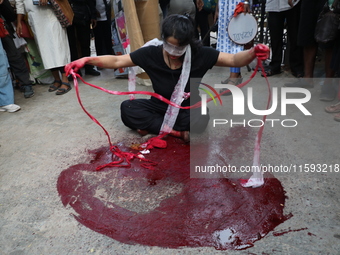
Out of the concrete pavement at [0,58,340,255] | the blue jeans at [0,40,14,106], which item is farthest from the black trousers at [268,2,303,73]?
the blue jeans at [0,40,14,106]

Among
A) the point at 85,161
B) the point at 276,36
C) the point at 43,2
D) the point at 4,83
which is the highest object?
the point at 43,2

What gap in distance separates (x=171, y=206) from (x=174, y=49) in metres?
1.07

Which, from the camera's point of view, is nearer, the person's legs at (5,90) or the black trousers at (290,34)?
the person's legs at (5,90)

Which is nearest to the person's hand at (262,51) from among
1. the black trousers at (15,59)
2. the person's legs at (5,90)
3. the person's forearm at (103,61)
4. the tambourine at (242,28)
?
the person's forearm at (103,61)

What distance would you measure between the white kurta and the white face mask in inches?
88.3

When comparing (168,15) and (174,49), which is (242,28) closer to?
(168,15)

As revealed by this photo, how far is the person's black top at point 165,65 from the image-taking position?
2268 millimetres

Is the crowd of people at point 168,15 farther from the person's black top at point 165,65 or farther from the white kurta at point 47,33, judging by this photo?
the person's black top at point 165,65

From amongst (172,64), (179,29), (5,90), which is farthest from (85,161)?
(5,90)

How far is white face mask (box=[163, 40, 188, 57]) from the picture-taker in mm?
2088

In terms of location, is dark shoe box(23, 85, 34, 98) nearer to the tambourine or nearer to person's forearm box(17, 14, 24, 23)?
person's forearm box(17, 14, 24, 23)

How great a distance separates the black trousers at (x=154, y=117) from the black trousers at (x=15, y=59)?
1.89 meters

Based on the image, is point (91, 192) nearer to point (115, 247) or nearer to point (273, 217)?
point (115, 247)

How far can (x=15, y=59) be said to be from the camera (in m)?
3.65
